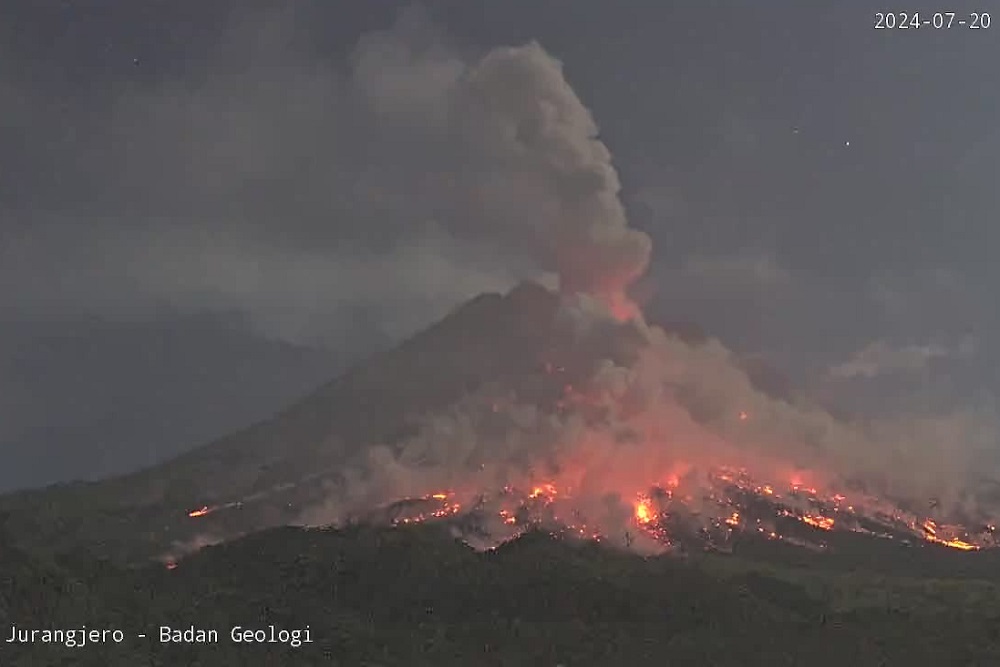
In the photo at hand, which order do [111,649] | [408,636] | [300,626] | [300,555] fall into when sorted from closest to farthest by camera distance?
[111,649] → [300,626] → [408,636] → [300,555]

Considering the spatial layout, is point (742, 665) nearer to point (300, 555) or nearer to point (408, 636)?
point (408, 636)

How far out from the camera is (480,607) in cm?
13075

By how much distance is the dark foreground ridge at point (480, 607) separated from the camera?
88688 millimetres

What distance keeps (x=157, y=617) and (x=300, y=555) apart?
57.2 m

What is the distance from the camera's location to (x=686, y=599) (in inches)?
5241

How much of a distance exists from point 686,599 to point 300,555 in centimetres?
5802

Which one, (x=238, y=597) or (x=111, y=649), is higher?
(x=238, y=597)

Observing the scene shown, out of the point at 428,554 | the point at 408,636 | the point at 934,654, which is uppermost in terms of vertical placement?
the point at 428,554

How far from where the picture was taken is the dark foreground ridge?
8869 centimetres

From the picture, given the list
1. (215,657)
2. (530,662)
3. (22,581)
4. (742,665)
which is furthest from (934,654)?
(22,581)

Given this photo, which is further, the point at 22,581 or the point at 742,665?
the point at 742,665

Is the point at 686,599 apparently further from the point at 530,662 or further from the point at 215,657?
the point at 215,657

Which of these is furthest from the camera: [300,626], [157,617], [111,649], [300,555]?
[300,555]

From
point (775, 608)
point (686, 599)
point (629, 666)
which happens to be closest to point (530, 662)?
point (629, 666)
